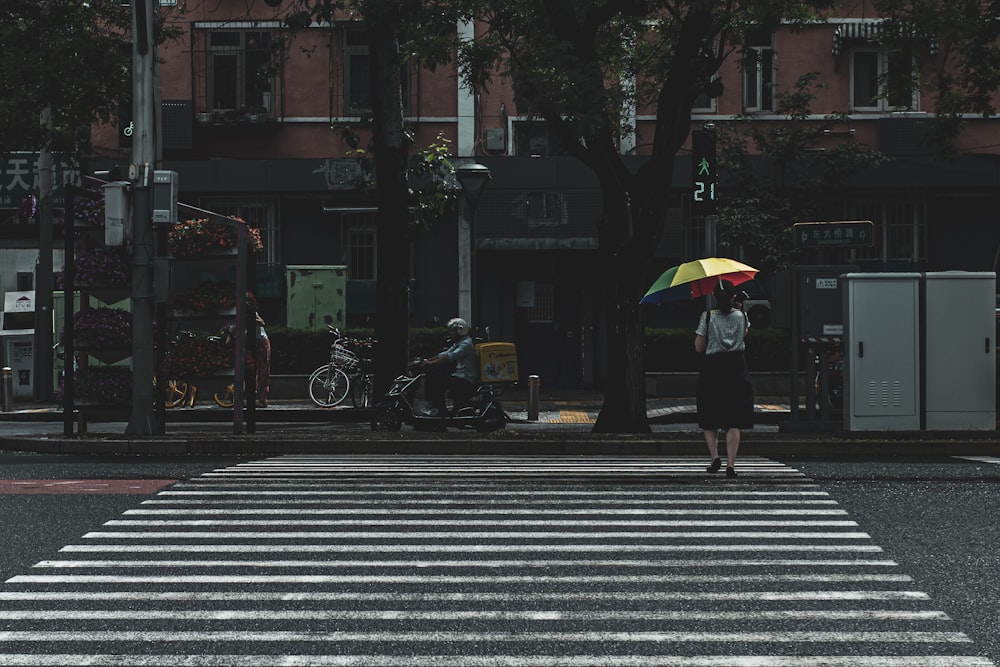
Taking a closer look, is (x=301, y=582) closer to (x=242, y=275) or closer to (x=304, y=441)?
(x=304, y=441)

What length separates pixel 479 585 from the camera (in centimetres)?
681

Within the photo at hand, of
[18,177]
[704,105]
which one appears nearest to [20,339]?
[18,177]

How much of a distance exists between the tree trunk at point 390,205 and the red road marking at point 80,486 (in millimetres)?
7564

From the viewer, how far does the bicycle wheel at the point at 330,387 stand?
2266 centimetres

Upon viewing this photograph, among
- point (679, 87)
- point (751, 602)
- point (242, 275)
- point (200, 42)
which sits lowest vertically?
point (751, 602)

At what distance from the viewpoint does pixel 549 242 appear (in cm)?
2764

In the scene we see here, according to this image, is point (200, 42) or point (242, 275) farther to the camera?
point (200, 42)

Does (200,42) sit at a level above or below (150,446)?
above

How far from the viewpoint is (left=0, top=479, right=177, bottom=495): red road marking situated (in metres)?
10.7

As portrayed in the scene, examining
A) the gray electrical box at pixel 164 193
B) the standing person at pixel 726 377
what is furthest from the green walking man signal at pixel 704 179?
the gray electrical box at pixel 164 193

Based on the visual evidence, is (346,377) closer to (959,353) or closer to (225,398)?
(225,398)

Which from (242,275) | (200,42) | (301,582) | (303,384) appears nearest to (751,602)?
(301,582)

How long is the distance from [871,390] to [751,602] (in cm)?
1013

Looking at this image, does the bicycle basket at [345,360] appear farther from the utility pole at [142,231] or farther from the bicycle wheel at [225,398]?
the utility pole at [142,231]
